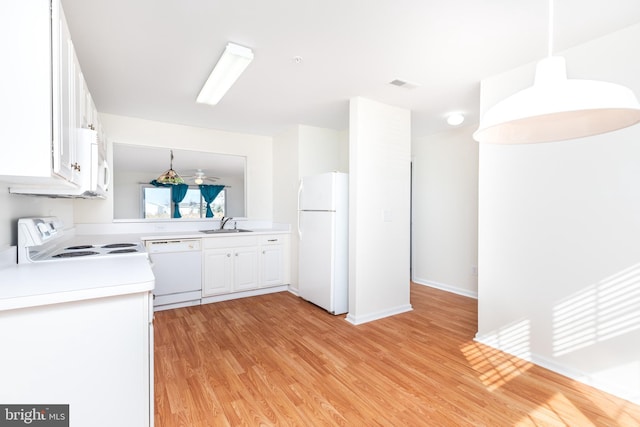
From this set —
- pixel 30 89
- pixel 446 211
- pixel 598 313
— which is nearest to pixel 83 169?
pixel 30 89

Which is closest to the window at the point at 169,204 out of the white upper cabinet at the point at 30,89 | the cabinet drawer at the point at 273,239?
the cabinet drawer at the point at 273,239

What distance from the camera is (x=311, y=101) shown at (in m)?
3.31

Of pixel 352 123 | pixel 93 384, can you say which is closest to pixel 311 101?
pixel 352 123

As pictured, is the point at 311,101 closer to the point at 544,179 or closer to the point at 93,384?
the point at 544,179

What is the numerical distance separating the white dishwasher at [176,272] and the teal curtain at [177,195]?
26.7 inches

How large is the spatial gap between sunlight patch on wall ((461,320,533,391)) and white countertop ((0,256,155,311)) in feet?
7.55

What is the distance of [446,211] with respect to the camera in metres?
4.61

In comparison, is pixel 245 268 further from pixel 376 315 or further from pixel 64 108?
pixel 64 108

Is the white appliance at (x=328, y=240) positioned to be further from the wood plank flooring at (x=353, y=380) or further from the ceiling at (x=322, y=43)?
the ceiling at (x=322, y=43)

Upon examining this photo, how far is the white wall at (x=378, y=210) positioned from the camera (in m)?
3.27

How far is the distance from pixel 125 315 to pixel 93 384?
11.7 inches

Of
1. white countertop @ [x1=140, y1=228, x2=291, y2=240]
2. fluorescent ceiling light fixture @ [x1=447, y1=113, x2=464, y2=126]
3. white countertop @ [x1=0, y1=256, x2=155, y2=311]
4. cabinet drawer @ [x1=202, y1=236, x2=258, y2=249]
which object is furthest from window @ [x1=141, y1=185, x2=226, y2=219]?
fluorescent ceiling light fixture @ [x1=447, y1=113, x2=464, y2=126]

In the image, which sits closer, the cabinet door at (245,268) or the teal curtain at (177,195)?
the cabinet door at (245,268)

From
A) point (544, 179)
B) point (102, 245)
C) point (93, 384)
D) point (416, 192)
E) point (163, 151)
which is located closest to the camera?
point (93, 384)
